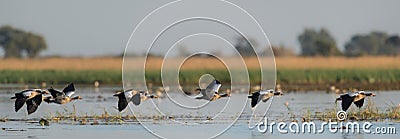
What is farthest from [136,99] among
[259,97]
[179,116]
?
[259,97]

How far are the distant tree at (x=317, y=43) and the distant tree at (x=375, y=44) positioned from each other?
211cm

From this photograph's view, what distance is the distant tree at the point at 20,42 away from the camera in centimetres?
6087

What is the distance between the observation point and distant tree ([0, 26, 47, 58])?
60.9m

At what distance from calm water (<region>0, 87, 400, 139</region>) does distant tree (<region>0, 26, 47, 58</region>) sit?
34.4 metres

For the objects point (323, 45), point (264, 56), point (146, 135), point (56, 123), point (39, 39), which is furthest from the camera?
point (39, 39)

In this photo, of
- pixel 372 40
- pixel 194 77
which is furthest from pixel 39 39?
pixel 194 77

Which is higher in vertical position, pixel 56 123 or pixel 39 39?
pixel 39 39

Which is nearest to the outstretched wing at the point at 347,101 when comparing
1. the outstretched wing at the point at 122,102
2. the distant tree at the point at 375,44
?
the outstretched wing at the point at 122,102

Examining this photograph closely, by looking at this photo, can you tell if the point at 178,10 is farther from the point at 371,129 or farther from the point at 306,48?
the point at 306,48

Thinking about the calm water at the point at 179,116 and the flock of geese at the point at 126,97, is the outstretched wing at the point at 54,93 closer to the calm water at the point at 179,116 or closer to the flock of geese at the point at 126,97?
the flock of geese at the point at 126,97

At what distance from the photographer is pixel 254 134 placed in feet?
53.5

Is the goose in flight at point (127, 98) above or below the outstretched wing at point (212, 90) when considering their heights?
below

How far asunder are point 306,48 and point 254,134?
51458mm

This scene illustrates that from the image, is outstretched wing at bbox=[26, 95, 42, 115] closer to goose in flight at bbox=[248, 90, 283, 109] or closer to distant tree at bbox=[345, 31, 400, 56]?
goose in flight at bbox=[248, 90, 283, 109]
